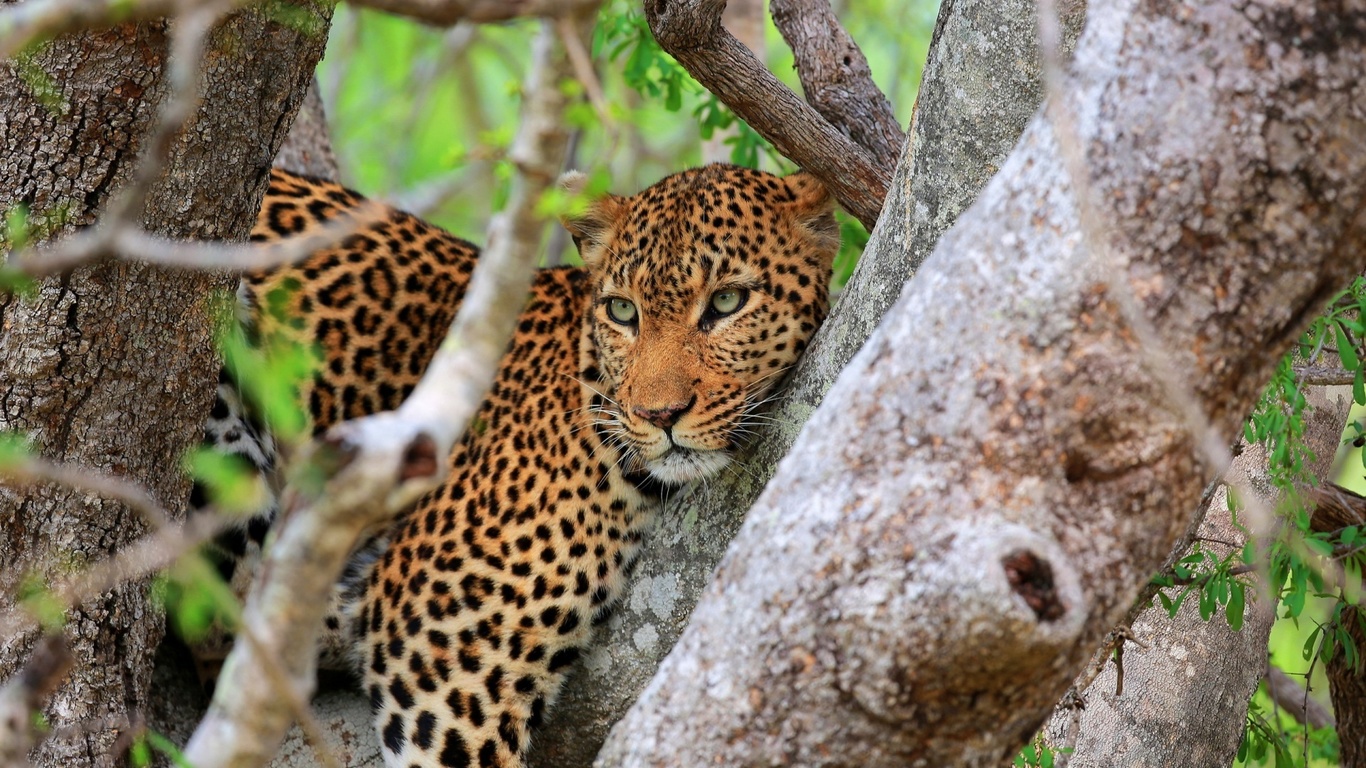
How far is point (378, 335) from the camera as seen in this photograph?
5.34 metres

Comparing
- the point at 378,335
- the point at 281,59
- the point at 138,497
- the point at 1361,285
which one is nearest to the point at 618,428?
the point at 378,335

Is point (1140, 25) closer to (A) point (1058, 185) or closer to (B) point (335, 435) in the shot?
(A) point (1058, 185)

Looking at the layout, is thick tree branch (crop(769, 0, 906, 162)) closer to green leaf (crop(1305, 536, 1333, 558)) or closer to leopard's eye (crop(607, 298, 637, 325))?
leopard's eye (crop(607, 298, 637, 325))

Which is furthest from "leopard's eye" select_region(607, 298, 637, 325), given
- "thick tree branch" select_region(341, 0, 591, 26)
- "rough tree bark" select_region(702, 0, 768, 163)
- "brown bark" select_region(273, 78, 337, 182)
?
"rough tree bark" select_region(702, 0, 768, 163)

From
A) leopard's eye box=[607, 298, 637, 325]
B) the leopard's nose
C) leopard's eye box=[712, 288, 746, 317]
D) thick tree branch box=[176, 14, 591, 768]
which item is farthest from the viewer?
leopard's eye box=[607, 298, 637, 325]

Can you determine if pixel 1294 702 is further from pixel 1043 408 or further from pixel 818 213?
pixel 1043 408

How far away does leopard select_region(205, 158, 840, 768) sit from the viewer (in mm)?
4469

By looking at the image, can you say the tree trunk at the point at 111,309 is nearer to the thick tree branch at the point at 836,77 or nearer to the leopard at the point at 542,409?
the leopard at the point at 542,409

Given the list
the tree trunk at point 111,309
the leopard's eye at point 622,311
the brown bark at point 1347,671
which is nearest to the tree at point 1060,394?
the tree trunk at point 111,309

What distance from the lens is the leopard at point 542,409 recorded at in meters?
4.47

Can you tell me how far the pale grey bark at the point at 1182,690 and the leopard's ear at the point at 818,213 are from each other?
1555mm

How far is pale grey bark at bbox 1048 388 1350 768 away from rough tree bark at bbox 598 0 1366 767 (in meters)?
2.59

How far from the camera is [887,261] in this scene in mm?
3824

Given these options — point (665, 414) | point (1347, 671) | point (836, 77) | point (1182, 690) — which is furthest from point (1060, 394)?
point (1347, 671)
